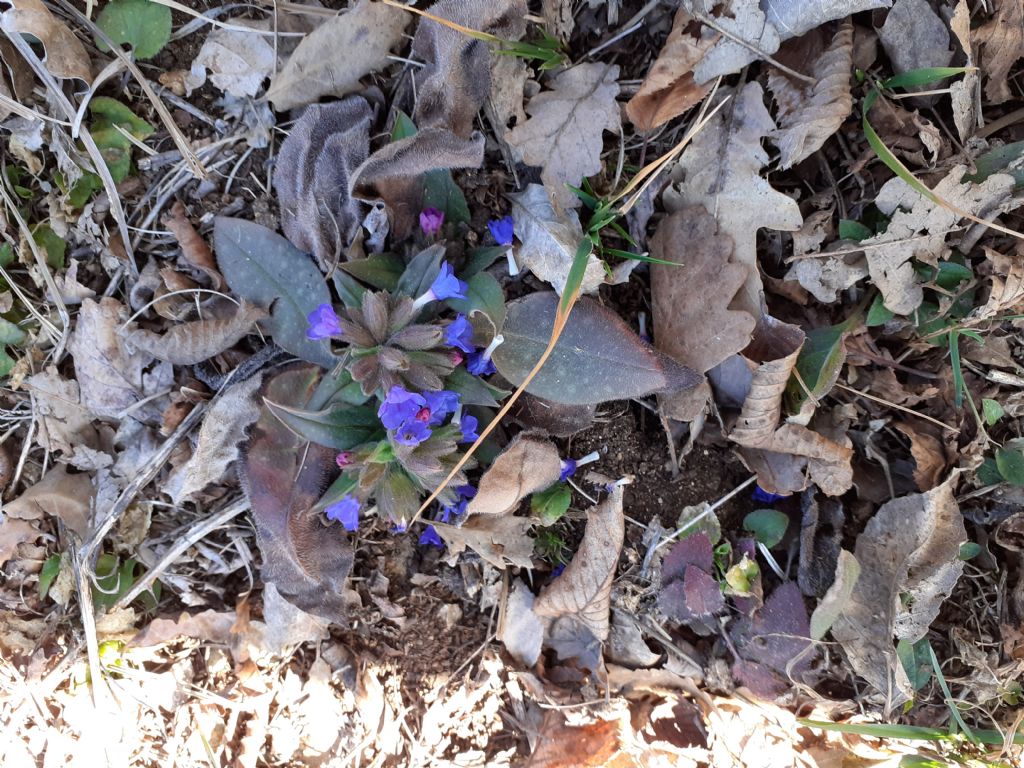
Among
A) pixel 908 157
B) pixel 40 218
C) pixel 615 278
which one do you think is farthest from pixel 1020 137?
pixel 40 218

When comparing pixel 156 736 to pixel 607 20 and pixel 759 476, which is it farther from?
pixel 607 20

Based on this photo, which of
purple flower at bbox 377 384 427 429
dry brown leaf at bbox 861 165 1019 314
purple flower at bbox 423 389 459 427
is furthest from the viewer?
dry brown leaf at bbox 861 165 1019 314

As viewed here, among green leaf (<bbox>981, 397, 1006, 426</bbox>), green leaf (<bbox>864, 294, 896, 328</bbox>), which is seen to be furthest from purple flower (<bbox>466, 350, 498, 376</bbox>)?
green leaf (<bbox>981, 397, 1006, 426</bbox>)

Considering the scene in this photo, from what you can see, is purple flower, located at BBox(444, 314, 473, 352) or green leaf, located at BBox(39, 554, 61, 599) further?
green leaf, located at BBox(39, 554, 61, 599)

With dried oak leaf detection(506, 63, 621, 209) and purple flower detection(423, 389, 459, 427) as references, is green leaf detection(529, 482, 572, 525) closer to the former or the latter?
purple flower detection(423, 389, 459, 427)

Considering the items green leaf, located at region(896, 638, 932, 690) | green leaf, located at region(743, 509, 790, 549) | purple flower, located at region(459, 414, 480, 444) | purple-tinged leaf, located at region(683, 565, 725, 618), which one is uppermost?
purple flower, located at region(459, 414, 480, 444)

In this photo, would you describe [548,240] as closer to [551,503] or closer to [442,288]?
[442,288]

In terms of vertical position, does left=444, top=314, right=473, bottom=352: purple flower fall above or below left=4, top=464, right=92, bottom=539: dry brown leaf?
above

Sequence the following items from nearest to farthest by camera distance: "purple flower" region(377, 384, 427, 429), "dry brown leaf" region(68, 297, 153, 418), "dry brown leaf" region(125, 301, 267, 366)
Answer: "purple flower" region(377, 384, 427, 429) < "dry brown leaf" region(125, 301, 267, 366) < "dry brown leaf" region(68, 297, 153, 418)
